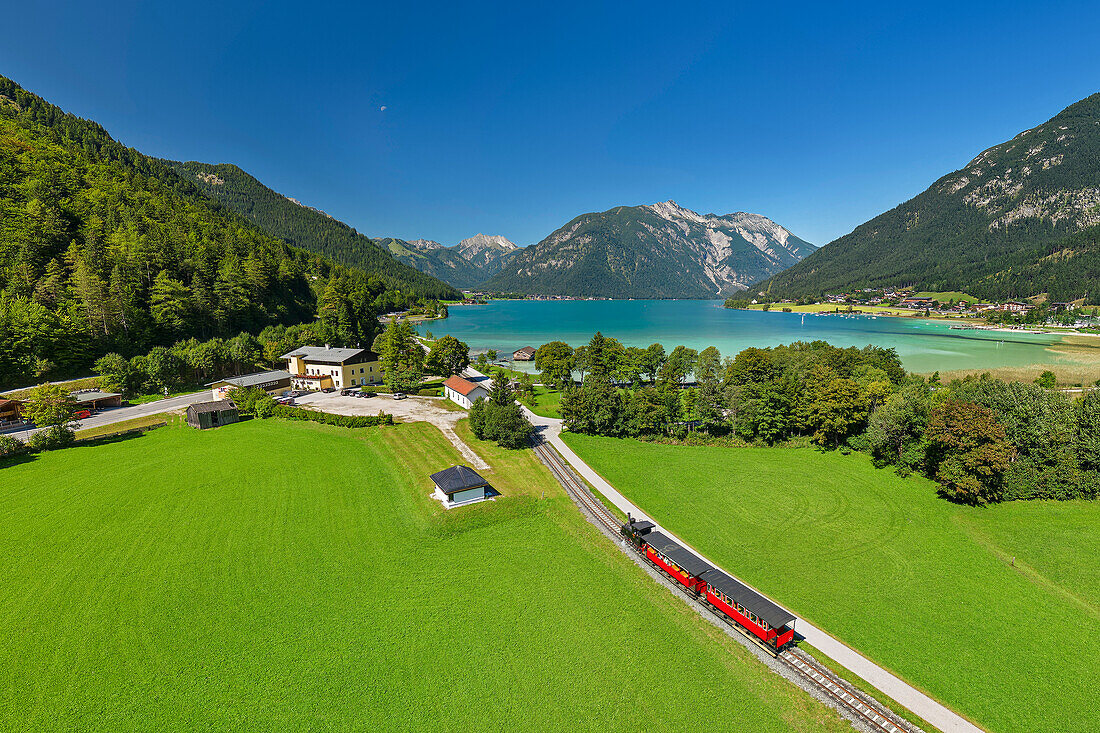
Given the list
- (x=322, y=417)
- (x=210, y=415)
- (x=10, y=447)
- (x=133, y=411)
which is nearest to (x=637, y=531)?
(x=322, y=417)

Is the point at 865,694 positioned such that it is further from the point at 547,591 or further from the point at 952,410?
the point at 952,410

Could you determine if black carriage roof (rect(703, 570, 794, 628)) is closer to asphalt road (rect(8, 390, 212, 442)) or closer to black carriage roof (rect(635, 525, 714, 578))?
black carriage roof (rect(635, 525, 714, 578))

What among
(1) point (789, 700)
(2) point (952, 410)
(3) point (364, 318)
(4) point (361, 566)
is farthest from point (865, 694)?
(3) point (364, 318)

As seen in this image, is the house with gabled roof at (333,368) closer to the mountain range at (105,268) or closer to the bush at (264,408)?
the bush at (264,408)

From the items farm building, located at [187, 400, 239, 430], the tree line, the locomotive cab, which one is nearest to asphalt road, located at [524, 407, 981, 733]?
the locomotive cab

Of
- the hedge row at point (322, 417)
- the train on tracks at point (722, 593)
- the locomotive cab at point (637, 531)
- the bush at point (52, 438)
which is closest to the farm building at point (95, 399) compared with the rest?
the bush at point (52, 438)

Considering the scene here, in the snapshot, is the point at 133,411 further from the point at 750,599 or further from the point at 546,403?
the point at 750,599

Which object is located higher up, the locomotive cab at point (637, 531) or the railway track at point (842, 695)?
the locomotive cab at point (637, 531)
